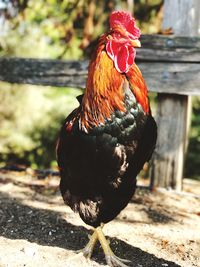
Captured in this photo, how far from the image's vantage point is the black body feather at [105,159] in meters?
2.91

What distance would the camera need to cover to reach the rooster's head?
2867 mm

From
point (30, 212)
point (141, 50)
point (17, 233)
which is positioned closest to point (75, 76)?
point (141, 50)

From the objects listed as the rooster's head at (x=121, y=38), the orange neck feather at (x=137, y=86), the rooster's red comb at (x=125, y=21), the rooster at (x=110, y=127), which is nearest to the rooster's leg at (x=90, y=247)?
the rooster at (x=110, y=127)

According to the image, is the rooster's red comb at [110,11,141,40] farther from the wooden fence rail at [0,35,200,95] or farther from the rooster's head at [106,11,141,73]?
the wooden fence rail at [0,35,200,95]

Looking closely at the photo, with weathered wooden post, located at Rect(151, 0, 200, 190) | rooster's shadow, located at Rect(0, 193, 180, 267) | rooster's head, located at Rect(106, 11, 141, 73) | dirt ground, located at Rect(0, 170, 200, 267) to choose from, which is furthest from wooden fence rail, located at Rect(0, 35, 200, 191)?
rooster's head, located at Rect(106, 11, 141, 73)

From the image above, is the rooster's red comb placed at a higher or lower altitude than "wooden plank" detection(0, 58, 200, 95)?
higher

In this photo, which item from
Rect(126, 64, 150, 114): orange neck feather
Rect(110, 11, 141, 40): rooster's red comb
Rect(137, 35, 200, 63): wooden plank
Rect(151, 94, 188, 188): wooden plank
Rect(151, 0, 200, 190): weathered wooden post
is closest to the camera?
Rect(110, 11, 141, 40): rooster's red comb

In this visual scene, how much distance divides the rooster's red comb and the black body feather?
0.43 m

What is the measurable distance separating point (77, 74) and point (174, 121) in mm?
1269

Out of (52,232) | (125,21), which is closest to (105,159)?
(125,21)

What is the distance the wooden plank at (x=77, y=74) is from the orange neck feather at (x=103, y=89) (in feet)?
5.54

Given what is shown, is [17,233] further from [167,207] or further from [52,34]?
[52,34]

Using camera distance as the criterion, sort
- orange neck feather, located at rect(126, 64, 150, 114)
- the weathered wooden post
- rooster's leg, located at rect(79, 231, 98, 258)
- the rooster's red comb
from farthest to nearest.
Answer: the weathered wooden post < rooster's leg, located at rect(79, 231, 98, 258) < orange neck feather, located at rect(126, 64, 150, 114) < the rooster's red comb

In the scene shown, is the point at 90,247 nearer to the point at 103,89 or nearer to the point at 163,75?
the point at 103,89
